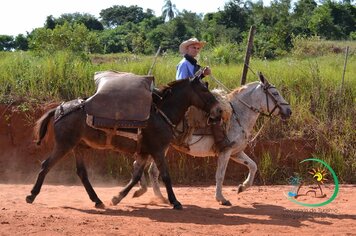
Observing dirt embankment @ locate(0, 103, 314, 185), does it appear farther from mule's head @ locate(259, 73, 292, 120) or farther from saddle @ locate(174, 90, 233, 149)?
saddle @ locate(174, 90, 233, 149)

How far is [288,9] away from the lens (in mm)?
44938

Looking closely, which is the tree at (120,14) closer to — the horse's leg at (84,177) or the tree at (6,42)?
the tree at (6,42)

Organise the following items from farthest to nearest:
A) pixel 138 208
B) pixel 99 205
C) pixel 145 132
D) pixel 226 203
→ pixel 226 203, pixel 138 208, pixel 99 205, pixel 145 132

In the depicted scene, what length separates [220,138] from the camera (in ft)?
31.7

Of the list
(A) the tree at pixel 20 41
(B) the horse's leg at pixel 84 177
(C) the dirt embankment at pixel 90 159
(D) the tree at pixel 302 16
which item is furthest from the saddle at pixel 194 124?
(A) the tree at pixel 20 41

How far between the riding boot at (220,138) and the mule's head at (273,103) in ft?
3.09

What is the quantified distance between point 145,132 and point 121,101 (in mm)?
591

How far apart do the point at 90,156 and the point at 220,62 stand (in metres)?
6.05

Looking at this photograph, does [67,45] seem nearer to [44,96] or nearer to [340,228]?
[44,96]

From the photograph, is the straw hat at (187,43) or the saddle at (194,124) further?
the straw hat at (187,43)

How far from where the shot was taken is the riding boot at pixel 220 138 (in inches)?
380

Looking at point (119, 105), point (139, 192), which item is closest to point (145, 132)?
point (119, 105)

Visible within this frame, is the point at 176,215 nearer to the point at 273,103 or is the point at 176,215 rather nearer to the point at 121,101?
the point at 121,101

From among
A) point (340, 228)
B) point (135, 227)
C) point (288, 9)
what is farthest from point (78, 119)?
point (288, 9)
